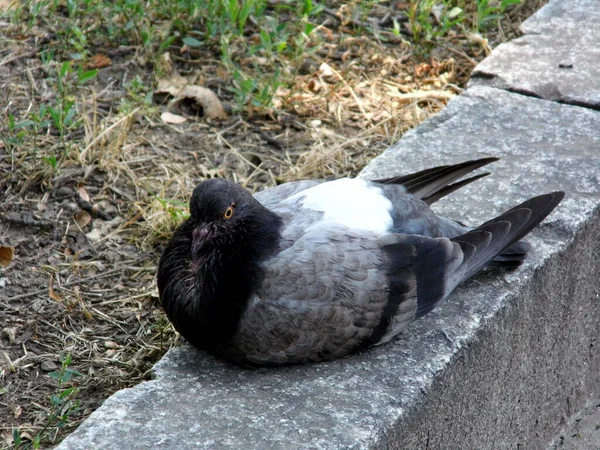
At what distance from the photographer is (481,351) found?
3.02 m

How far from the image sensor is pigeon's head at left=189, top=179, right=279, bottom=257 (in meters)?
2.85

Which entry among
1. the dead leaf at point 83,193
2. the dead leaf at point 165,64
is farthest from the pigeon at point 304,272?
the dead leaf at point 165,64

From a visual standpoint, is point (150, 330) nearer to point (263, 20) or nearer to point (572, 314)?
point (572, 314)

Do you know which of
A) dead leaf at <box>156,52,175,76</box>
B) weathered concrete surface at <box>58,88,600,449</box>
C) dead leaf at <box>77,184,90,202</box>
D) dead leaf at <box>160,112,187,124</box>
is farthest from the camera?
dead leaf at <box>156,52,175,76</box>

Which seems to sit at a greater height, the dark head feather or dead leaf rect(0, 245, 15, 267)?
the dark head feather

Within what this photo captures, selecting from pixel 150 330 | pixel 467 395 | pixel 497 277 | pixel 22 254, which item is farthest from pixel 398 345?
pixel 22 254

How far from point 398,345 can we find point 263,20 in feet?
8.38

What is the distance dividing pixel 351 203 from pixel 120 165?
1.39 m

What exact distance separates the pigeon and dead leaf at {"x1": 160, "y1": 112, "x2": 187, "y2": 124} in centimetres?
148

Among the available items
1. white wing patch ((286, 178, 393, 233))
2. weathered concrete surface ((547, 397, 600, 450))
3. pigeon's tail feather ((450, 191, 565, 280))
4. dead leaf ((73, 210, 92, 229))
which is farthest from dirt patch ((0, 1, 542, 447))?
weathered concrete surface ((547, 397, 600, 450))

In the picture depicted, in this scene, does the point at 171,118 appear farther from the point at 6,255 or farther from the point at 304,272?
the point at 304,272

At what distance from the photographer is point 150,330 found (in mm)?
3379

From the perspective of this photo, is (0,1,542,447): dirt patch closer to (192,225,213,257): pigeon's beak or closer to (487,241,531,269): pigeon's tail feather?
(192,225,213,257): pigeon's beak

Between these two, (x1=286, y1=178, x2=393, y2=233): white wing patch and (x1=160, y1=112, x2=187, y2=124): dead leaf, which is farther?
(x1=160, y1=112, x2=187, y2=124): dead leaf
